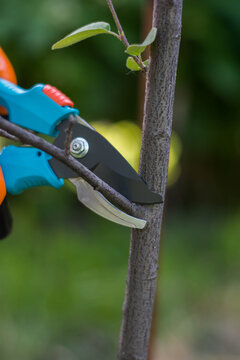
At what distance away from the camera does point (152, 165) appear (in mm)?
329

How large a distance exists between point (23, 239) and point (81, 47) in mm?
715

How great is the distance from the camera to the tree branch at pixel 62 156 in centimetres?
26

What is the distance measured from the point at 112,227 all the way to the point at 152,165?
1.36 metres

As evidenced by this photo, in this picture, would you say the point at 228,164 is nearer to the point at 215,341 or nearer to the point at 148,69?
the point at 215,341

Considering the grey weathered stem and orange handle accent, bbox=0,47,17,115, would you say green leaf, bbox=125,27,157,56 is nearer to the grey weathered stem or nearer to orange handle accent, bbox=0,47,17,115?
the grey weathered stem

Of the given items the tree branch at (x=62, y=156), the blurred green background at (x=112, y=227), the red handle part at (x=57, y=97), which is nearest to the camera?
the tree branch at (x=62, y=156)

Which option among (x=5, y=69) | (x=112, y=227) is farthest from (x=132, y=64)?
(x=112, y=227)

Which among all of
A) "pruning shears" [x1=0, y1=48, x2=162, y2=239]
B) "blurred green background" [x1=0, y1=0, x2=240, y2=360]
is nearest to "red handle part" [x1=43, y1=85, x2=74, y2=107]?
"pruning shears" [x1=0, y1=48, x2=162, y2=239]

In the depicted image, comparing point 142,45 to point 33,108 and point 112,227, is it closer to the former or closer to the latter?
point 33,108

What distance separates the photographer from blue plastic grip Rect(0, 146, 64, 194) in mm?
384

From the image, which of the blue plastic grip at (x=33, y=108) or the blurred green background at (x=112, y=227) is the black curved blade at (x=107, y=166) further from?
Answer: the blurred green background at (x=112, y=227)

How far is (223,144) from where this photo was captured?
197 centimetres

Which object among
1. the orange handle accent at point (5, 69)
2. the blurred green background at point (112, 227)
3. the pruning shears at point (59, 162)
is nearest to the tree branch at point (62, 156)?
the pruning shears at point (59, 162)

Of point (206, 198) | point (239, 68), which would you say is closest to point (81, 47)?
point (239, 68)
